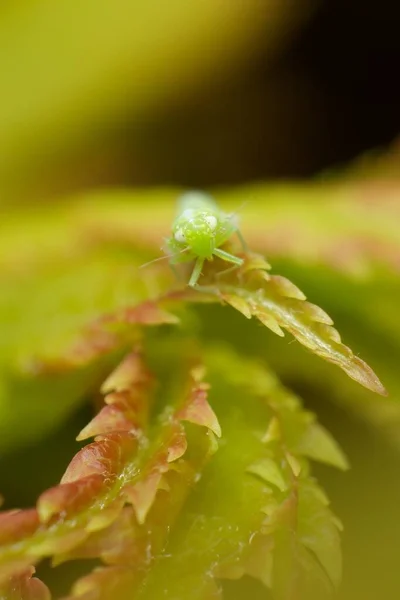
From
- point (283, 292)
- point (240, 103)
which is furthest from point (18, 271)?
point (240, 103)

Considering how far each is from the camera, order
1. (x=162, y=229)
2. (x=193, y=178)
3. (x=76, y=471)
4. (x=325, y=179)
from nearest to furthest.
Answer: (x=76, y=471) → (x=162, y=229) → (x=325, y=179) → (x=193, y=178)

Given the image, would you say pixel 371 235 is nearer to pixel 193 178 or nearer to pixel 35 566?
pixel 35 566

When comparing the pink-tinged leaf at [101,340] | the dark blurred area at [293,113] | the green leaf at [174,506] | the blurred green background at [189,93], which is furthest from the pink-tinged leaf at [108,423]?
the dark blurred area at [293,113]

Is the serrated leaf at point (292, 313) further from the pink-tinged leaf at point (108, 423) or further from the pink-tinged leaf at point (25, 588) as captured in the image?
the pink-tinged leaf at point (25, 588)

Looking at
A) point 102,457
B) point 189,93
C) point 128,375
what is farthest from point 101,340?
point 189,93

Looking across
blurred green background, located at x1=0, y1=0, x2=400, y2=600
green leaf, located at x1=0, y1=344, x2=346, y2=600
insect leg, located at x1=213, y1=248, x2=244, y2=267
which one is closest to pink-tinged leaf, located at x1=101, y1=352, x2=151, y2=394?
A: green leaf, located at x1=0, y1=344, x2=346, y2=600

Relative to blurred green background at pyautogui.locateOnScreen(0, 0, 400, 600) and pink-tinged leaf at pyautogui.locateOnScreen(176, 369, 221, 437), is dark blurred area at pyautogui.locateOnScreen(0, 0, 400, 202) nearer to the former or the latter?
blurred green background at pyautogui.locateOnScreen(0, 0, 400, 600)
